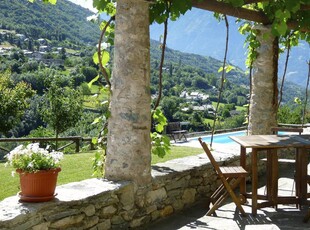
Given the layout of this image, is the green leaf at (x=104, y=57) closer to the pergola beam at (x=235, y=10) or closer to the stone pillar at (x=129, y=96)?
the stone pillar at (x=129, y=96)

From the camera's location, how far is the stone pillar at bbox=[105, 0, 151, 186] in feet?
12.3

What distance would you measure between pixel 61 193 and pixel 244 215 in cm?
193

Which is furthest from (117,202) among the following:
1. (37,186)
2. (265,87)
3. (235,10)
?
(265,87)

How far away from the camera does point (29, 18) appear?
62.5m

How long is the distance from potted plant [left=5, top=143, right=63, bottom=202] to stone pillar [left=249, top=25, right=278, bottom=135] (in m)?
4.07

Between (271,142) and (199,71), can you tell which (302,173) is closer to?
(271,142)

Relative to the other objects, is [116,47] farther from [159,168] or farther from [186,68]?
[186,68]

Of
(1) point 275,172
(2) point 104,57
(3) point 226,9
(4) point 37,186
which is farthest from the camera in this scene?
(3) point 226,9

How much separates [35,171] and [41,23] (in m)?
64.9

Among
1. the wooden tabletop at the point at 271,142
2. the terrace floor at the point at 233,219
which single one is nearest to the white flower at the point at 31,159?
the terrace floor at the point at 233,219

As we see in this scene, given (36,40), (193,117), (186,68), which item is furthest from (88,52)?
(193,117)

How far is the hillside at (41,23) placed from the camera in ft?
203

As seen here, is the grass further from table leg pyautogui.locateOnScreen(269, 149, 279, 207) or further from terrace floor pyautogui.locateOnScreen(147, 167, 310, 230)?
table leg pyautogui.locateOnScreen(269, 149, 279, 207)

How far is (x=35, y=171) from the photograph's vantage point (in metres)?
2.97
